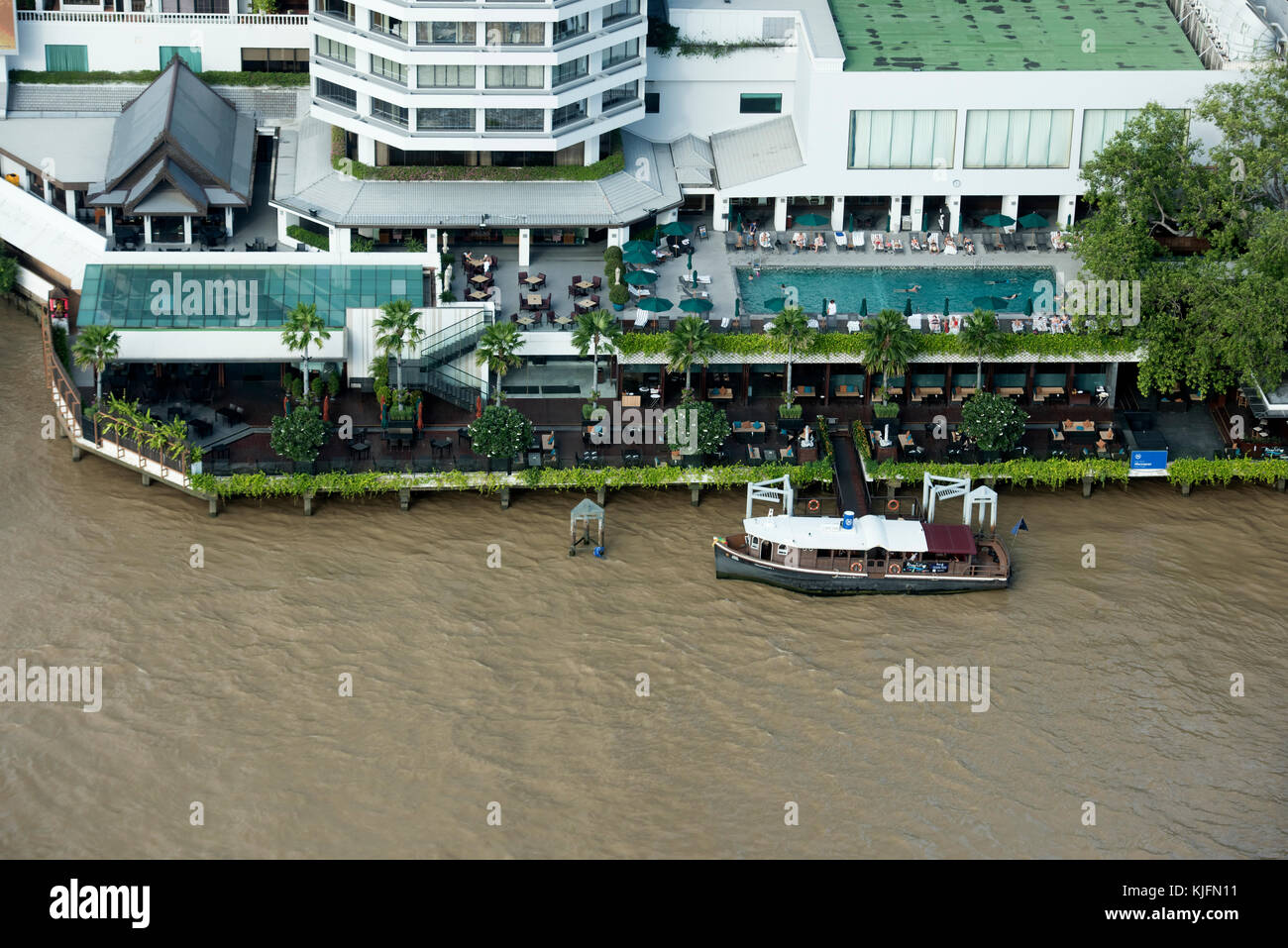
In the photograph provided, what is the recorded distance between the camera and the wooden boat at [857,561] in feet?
320

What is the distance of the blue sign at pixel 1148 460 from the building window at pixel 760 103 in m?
29.5

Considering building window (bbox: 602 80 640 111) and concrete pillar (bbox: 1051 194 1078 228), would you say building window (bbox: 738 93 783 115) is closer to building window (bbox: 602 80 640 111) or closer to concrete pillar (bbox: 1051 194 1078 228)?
building window (bbox: 602 80 640 111)

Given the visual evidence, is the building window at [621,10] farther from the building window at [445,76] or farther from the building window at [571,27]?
the building window at [445,76]

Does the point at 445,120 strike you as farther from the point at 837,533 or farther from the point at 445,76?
the point at 837,533

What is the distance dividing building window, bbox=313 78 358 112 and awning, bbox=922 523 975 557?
38.3m

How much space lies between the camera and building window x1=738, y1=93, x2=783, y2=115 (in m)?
121

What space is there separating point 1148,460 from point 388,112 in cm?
4183

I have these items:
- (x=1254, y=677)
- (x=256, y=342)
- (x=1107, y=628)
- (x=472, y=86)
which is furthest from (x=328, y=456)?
(x=1254, y=677)

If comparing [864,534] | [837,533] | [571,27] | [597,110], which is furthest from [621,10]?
[864,534]

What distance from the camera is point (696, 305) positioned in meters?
108

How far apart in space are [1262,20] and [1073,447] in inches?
1097

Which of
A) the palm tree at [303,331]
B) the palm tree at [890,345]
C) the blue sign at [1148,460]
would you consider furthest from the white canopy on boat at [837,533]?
the palm tree at [303,331]

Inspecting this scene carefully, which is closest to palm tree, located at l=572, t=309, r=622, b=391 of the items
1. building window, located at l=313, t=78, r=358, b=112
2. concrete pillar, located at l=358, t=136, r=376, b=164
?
concrete pillar, located at l=358, t=136, r=376, b=164

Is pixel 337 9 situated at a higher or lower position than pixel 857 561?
higher
